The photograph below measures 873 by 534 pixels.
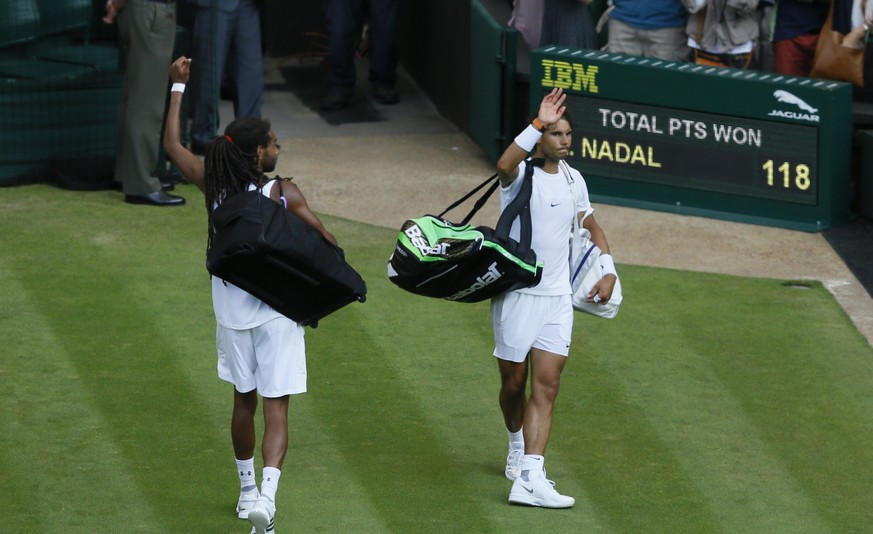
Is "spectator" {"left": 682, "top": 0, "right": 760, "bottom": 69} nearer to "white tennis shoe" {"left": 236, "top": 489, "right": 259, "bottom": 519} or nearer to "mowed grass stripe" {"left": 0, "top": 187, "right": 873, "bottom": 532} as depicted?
"mowed grass stripe" {"left": 0, "top": 187, "right": 873, "bottom": 532}

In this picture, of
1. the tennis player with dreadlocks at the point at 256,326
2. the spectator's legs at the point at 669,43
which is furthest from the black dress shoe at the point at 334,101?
the tennis player with dreadlocks at the point at 256,326

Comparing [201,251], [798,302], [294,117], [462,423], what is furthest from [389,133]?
[462,423]

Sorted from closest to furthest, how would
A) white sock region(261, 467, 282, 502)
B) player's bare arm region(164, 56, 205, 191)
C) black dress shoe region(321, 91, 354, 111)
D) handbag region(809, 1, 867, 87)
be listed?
white sock region(261, 467, 282, 502)
player's bare arm region(164, 56, 205, 191)
handbag region(809, 1, 867, 87)
black dress shoe region(321, 91, 354, 111)

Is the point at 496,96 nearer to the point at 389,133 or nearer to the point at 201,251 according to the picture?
the point at 389,133

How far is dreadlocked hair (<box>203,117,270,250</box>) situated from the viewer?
6289mm

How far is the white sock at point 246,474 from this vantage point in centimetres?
658

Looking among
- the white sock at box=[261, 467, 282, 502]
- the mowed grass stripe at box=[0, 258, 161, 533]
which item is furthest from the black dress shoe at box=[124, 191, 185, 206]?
the white sock at box=[261, 467, 282, 502]

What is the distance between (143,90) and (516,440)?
529 cm

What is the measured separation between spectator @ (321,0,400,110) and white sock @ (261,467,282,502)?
332 inches

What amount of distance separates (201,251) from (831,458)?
480cm

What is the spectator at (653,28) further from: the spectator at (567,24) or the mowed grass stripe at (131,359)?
the mowed grass stripe at (131,359)

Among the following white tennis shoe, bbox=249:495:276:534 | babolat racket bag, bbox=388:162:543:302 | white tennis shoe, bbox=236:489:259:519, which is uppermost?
babolat racket bag, bbox=388:162:543:302

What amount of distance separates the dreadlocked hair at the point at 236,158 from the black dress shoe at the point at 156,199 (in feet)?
17.5

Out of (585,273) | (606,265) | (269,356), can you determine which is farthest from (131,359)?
(606,265)
